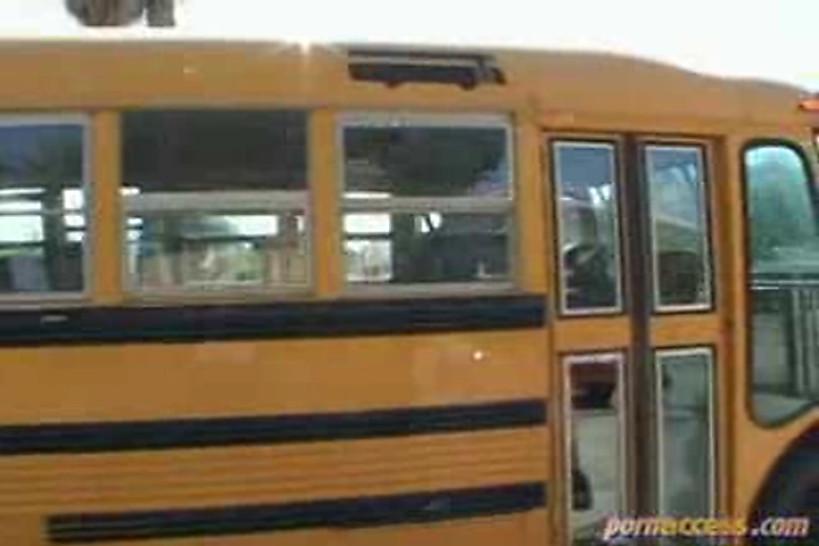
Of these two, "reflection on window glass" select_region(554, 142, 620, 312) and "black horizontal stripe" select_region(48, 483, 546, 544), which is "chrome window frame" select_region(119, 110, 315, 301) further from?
"reflection on window glass" select_region(554, 142, 620, 312)

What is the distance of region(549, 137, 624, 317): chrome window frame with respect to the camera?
544 centimetres

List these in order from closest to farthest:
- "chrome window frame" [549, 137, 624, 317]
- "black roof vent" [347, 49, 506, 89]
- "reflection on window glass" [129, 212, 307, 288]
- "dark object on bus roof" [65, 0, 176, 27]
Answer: "reflection on window glass" [129, 212, 307, 288], "black roof vent" [347, 49, 506, 89], "chrome window frame" [549, 137, 624, 317], "dark object on bus roof" [65, 0, 176, 27]

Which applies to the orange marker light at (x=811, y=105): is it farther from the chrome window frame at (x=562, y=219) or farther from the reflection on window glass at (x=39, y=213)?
the reflection on window glass at (x=39, y=213)

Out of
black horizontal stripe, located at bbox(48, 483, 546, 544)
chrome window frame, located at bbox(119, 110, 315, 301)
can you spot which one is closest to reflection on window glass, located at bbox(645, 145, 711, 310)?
black horizontal stripe, located at bbox(48, 483, 546, 544)

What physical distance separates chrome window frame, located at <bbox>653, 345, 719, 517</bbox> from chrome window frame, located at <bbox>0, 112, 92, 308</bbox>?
223cm

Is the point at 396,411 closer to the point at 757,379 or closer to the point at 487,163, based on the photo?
the point at 487,163

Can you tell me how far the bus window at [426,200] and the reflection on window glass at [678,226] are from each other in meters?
0.67

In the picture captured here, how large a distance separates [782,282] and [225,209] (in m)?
2.41

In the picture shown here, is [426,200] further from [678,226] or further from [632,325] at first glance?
[678,226]

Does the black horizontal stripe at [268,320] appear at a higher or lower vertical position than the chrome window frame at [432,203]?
lower

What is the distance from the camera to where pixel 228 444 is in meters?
5.07

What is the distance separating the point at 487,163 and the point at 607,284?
69 centimetres

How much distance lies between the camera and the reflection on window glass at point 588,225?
5.46m

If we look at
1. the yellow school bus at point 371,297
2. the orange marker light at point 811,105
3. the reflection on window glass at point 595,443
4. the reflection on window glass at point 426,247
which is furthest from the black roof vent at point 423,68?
the orange marker light at point 811,105
